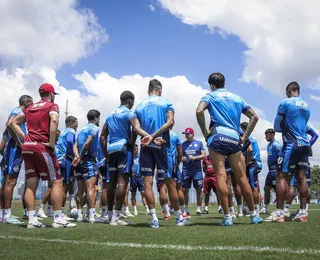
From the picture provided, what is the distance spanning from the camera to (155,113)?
6289 mm

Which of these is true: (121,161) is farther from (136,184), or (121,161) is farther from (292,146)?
(136,184)

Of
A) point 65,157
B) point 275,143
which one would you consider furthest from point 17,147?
point 275,143

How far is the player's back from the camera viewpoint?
22.8ft

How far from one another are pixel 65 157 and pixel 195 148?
171 inches

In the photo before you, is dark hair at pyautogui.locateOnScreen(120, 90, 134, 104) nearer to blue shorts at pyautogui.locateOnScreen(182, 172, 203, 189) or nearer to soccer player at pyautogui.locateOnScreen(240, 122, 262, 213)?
soccer player at pyautogui.locateOnScreen(240, 122, 262, 213)

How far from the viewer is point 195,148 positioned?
A: 1199 cm

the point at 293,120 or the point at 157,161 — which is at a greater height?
the point at 293,120

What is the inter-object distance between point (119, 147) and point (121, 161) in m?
0.27

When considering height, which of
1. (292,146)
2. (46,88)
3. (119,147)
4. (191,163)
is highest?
(46,88)

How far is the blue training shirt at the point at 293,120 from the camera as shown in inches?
274

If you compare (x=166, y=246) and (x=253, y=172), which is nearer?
(x=166, y=246)

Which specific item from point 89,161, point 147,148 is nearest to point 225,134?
point 147,148

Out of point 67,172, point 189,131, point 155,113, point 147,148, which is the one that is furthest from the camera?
point 189,131

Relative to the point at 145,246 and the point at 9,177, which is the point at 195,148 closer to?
the point at 9,177
